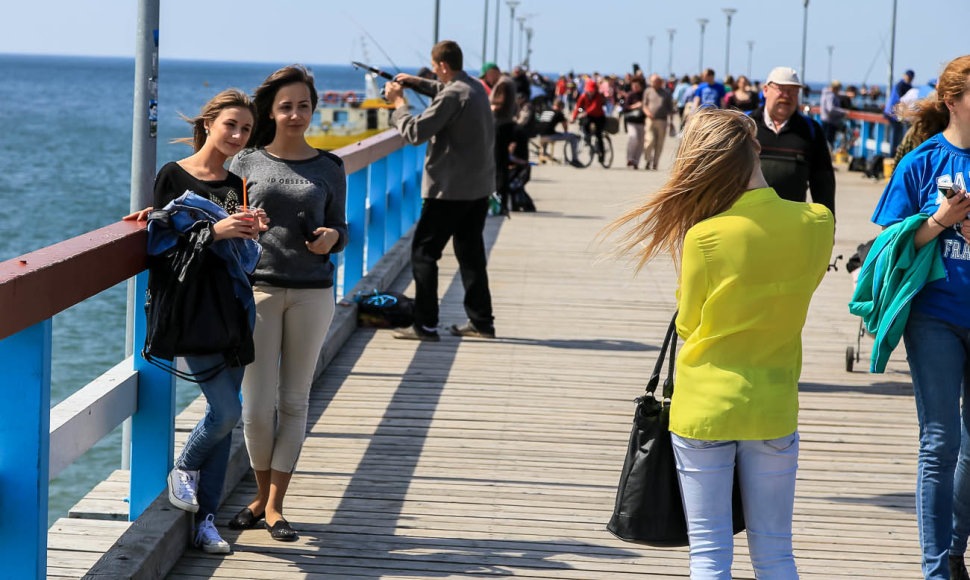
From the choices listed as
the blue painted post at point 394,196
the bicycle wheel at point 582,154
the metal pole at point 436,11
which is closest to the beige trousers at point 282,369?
the blue painted post at point 394,196

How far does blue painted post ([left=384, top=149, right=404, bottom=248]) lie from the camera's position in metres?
11.1

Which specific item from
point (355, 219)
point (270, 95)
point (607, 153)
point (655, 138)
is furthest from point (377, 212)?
point (607, 153)

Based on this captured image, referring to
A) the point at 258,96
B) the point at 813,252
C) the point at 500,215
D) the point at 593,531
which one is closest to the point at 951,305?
the point at 813,252

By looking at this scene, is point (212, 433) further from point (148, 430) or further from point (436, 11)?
point (436, 11)

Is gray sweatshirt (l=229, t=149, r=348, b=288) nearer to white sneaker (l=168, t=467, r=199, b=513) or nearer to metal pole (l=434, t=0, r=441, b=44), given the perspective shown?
white sneaker (l=168, t=467, r=199, b=513)

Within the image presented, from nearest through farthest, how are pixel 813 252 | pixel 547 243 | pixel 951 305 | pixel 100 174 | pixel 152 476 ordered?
pixel 813 252 → pixel 951 305 → pixel 152 476 → pixel 547 243 → pixel 100 174

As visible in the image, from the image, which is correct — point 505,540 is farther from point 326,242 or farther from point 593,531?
point 326,242

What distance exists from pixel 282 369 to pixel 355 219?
3.89 metres

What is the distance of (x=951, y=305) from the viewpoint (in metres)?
4.11

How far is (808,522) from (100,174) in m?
58.8

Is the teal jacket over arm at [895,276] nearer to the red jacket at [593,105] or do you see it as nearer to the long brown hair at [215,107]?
the long brown hair at [215,107]

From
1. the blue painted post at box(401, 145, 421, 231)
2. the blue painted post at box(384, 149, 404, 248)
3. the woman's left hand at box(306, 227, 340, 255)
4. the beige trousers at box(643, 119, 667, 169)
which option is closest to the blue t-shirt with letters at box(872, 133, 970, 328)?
the woman's left hand at box(306, 227, 340, 255)

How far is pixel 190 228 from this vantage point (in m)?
4.03

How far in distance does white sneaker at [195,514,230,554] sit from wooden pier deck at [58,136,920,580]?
0.04 meters
